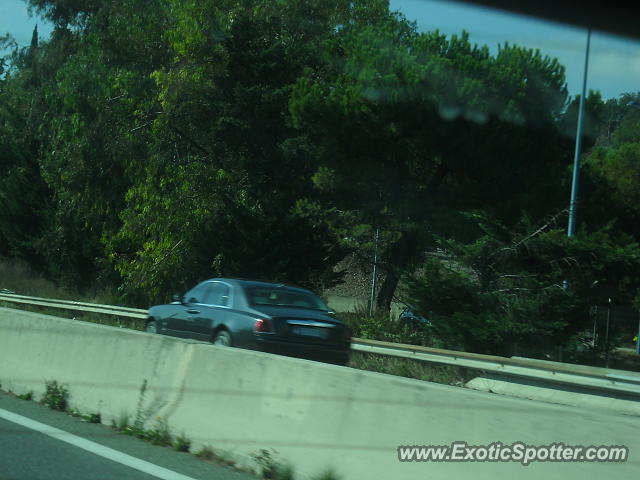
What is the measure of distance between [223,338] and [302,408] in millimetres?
6902

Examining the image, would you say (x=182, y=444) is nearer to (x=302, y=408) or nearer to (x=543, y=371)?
(x=302, y=408)

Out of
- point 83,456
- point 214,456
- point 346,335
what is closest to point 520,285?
point 346,335

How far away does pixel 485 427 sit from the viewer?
511 cm

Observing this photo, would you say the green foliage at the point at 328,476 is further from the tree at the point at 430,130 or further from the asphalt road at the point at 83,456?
the tree at the point at 430,130

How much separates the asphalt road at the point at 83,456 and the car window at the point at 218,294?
5186 millimetres

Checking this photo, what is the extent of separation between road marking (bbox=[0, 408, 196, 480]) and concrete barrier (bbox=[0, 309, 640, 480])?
562 mm

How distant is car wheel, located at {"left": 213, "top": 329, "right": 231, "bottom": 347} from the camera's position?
515 inches

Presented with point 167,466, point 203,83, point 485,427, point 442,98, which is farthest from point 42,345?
point 203,83

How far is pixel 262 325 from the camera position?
12586 mm

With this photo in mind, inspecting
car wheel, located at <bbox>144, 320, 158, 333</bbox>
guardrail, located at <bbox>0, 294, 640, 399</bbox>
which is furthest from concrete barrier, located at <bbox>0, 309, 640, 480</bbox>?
guardrail, located at <bbox>0, 294, 640, 399</bbox>

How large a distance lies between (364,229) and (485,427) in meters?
22.3

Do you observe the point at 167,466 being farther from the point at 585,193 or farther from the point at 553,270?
the point at 585,193

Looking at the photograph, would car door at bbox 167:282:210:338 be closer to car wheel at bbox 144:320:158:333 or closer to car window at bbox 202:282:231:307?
car window at bbox 202:282:231:307

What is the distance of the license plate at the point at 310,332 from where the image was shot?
42.0 feet
